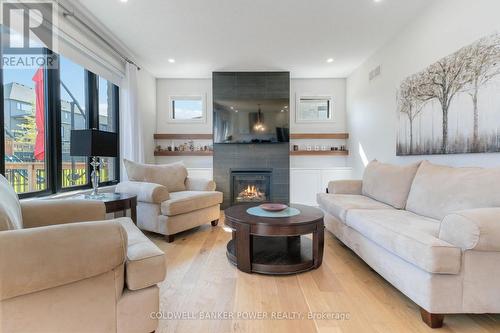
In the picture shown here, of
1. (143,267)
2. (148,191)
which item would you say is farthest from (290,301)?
(148,191)

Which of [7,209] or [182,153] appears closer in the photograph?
[7,209]

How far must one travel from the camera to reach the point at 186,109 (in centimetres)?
492

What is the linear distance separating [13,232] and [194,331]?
100 centimetres

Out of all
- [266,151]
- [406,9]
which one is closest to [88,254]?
[406,9]

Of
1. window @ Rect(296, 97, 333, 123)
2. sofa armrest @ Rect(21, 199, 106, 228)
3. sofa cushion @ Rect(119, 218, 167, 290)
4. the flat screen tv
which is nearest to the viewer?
sofa cushion @ Rect(119, 218, 167, 290)

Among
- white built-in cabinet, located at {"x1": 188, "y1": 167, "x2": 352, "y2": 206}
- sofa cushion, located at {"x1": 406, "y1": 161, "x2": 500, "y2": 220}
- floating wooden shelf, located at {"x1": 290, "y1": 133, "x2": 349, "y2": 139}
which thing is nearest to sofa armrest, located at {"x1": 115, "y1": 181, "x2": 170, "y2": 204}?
white built-in cabinet, located at {"x1": 188, "y1": 167, "x2": 352, "y2": 206}

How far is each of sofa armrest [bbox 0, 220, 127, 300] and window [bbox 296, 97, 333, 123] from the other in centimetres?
432

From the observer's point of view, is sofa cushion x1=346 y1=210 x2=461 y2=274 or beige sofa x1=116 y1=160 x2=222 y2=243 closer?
sofa cushion x1=346 y1=210 x2=461 y2=274

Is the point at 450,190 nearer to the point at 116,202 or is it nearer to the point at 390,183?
the point at 390,183

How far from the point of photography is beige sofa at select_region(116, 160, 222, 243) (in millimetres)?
2838

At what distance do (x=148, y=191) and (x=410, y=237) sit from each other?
2482 millimetres

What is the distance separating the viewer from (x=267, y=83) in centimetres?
460

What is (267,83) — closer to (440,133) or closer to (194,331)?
(440,133)

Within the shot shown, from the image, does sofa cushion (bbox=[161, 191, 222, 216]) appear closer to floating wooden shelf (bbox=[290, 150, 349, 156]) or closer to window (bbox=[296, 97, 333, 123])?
floating wooden shelf (bbox=[290, 150, 349, 156])
